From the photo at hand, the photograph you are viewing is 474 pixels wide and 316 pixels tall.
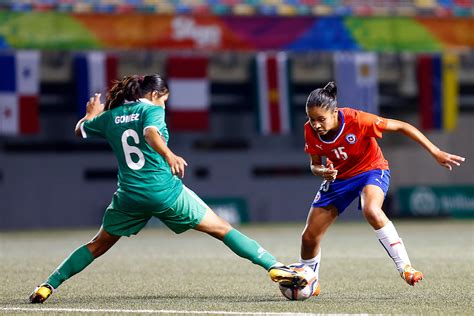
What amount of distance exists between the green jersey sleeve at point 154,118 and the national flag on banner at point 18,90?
14.1m

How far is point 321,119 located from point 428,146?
Result: 2.66 ft

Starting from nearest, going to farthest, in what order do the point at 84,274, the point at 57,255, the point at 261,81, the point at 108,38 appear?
1. the point at 84,274
2. the point at 57,255
3. the point at 108,38
4. the point at 261,81

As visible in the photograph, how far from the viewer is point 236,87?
24.9 m

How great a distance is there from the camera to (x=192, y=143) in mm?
25000

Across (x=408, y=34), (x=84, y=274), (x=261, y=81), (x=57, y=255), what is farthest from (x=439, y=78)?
(x=84, y=274)

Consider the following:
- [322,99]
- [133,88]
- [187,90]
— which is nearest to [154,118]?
[133,88]

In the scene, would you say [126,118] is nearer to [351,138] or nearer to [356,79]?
[351,138]

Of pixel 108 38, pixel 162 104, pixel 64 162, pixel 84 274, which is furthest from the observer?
pixel 64 162

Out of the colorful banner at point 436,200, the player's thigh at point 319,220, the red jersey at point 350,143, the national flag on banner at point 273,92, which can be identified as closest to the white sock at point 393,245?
the player's thigh at point 319,220

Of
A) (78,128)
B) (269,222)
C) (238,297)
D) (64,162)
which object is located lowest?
(269,222)

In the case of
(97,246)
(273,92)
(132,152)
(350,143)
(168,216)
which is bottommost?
(273,92)

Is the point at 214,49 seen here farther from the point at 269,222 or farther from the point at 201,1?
the point at 269,222

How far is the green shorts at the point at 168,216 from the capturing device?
24.8 ft

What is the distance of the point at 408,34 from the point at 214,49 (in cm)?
422
